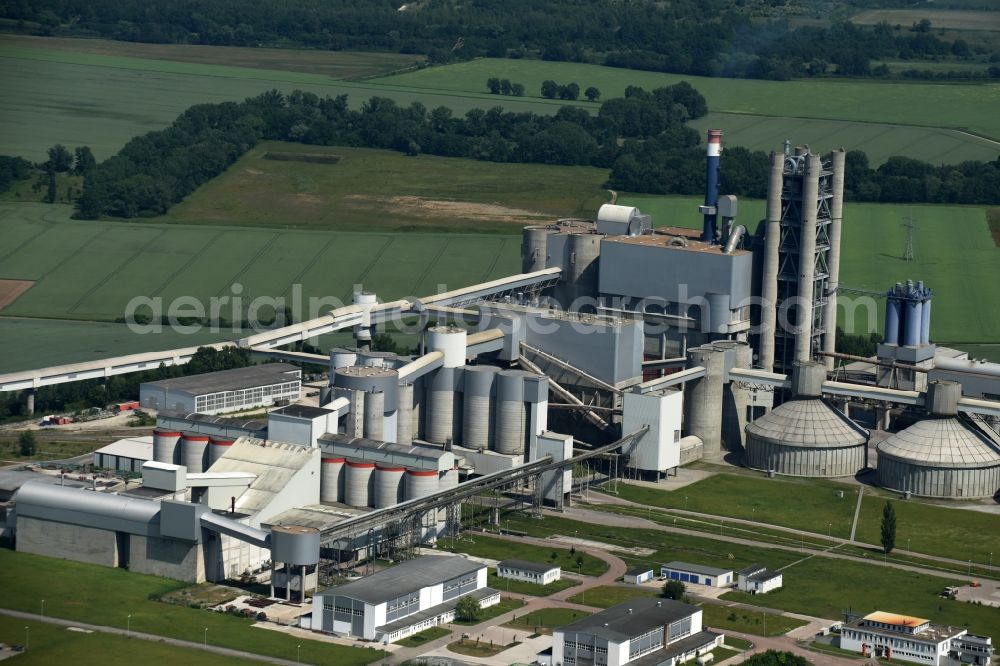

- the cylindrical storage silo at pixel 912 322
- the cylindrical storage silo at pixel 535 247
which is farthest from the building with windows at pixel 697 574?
the cylindrical storage silo at pixel 535 247

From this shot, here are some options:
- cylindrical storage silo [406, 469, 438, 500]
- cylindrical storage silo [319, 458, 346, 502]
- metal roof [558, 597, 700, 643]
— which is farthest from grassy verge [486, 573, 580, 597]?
cylindrical storage silo [319, 458, 346, 502]

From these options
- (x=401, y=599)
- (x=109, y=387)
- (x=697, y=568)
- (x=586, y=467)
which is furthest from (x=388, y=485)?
(x=109, y=387)

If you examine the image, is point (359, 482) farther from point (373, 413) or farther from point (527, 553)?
point (527, 553)

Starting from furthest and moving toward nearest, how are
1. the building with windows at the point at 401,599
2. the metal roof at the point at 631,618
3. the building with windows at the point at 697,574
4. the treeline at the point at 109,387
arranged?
1. the treeline at the point at 109,387
2. the building with windows at the point at 697,574
3. the building with windows at the point at 401,599
4. the metal roof at the point at 631,618

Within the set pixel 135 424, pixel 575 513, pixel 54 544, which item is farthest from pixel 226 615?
pixel 135 424

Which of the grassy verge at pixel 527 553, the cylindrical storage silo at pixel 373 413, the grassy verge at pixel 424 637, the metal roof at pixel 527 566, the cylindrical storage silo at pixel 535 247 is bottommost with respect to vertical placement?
the grassy verge at pixel 424 637

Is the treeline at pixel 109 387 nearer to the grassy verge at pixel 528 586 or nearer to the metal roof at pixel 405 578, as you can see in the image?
the metal roof at pixel 405 578

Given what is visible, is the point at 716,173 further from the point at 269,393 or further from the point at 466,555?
the point at 466,555

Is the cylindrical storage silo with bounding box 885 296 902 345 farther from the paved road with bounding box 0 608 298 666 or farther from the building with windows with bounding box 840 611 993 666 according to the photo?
the paved road with bounding box 0 608 298 666
